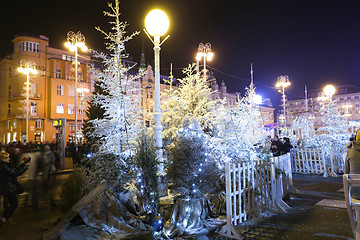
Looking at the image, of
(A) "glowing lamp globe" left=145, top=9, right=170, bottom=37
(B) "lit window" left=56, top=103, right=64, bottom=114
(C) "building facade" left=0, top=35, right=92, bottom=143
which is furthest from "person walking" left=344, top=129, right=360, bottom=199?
(B) "lit window" left=56, top=103, right=64, bottom=114

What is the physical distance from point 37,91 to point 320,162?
42.5 metres

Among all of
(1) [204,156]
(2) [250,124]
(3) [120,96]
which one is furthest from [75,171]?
(2) [250,124]

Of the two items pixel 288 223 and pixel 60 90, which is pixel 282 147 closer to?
pixel 288 223

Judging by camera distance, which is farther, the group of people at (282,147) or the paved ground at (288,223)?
the group of people at (282,147)

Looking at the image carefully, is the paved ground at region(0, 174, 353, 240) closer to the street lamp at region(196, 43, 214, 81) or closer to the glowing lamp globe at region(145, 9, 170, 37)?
the glowing lamp globe at region(145, 9, 170, 37)

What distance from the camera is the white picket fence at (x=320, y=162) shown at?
490 inches

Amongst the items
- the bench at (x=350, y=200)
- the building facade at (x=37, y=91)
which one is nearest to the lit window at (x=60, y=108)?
the building facade at (x=37, y=91)

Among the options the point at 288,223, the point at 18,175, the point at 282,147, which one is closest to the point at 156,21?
the point at 18,175

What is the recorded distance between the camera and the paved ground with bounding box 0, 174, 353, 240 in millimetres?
4988

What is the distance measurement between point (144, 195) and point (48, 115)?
138 ft

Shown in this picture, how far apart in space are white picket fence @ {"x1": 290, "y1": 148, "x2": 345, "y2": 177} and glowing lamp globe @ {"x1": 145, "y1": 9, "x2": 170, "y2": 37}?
9985 mm

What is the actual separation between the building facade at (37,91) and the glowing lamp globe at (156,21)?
33949mm

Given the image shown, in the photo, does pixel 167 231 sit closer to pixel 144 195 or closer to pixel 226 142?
pixel 144 195

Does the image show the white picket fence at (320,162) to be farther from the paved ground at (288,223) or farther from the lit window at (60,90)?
the lit window at (60,90)
